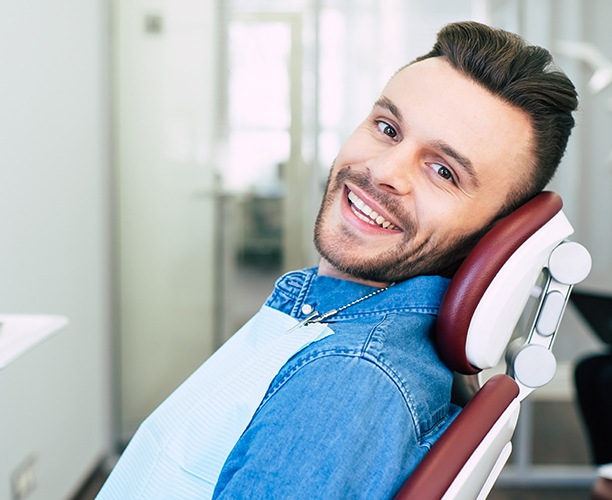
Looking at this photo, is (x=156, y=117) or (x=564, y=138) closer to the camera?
(x=564, y=138)

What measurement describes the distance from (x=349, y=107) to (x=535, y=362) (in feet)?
6.42

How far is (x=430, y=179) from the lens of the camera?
101 cm

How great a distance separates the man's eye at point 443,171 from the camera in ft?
3.31

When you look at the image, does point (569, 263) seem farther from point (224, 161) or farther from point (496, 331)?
point (224, 161)

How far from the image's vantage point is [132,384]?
2879 mm

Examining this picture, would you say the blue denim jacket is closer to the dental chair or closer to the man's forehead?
the dental chair

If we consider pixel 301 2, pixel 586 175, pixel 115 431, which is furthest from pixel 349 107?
pixel 115 431

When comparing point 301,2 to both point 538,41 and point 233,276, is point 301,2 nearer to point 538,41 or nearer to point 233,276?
point 538,41

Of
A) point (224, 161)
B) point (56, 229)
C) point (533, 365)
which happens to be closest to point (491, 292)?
point (533, 365)

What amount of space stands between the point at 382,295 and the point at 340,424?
0.86ft

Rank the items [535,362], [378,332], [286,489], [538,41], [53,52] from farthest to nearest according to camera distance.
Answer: [538,41], [53,52], [535,362], [378,332], [286,489]

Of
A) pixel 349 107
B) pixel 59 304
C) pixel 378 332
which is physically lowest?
pixel 59 304

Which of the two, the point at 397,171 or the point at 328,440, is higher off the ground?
the point at 397,171

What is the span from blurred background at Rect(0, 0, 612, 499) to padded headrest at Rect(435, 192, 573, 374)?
1818 mm
